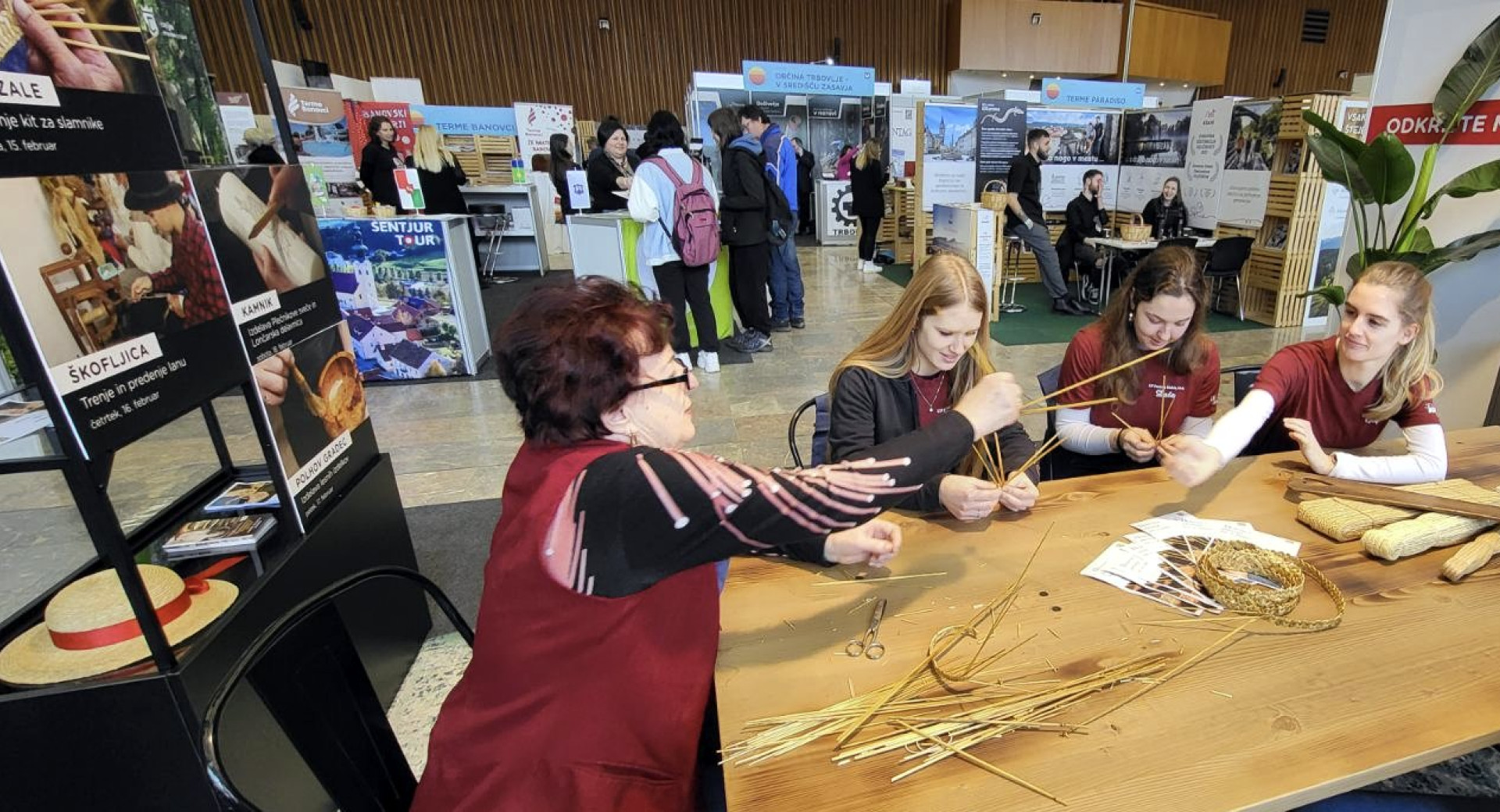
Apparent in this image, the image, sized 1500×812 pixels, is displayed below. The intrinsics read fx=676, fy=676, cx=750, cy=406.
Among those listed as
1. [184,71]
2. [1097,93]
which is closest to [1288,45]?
[1097,93]

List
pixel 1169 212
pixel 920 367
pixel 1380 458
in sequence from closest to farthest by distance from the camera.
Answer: pixel 1380 458
pixel 920 367
pixel 1169 212

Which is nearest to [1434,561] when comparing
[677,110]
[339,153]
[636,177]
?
[636,177]

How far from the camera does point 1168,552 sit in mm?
1278

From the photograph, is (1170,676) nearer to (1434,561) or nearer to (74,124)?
(1434,561)

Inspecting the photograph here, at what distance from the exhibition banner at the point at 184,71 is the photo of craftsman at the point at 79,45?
2.12 feet

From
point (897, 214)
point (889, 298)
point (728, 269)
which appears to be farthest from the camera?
point (897, 214)

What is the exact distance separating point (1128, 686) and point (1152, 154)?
311 inches

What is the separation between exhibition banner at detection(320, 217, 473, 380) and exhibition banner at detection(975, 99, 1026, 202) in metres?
5.34

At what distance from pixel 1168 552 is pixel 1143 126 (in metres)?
7.65

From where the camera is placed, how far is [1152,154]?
7.21m

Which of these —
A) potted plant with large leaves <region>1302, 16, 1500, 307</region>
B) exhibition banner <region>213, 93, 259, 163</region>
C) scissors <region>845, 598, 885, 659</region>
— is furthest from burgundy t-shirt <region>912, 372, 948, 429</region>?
exhibition banner <region>213, 93, 259, 163</region>

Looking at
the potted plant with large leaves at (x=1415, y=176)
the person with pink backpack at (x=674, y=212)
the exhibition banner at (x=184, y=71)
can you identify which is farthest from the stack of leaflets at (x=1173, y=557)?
the person with pink backpack at (x=674, y=212)

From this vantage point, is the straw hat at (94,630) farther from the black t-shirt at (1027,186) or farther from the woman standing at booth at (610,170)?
the black t-shirt at (1027,186)

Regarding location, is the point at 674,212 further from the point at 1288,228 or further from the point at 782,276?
the point at 1288,228
